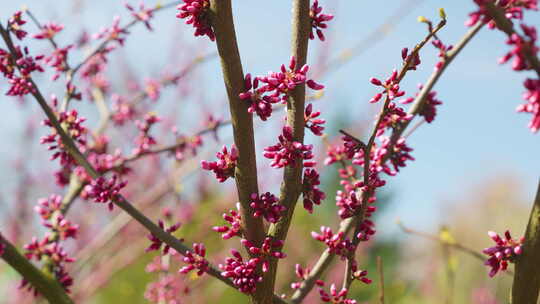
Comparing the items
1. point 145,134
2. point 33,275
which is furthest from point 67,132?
point 145,134

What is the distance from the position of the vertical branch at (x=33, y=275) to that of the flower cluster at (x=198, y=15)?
2.86 ft

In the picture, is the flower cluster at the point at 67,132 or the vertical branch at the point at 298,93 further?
the flower cluster at the point at 67,132

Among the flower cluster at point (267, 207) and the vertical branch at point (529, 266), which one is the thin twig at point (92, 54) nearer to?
the flower cluster at point (267, 207)

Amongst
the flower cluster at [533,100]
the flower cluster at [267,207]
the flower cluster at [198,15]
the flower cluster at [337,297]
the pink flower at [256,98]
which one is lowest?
the flower cluster at [337,297]

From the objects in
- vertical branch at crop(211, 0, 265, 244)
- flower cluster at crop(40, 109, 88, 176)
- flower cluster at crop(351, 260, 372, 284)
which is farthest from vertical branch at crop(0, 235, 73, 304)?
flower cluster at crop(351, 260, 372, 284)

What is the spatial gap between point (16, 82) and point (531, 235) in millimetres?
1756

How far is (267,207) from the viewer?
1.52 m

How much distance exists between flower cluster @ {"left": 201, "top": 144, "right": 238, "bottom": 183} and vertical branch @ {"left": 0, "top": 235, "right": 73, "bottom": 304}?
651mm

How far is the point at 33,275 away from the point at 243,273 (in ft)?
2.32

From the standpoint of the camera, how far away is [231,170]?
5.09 ft

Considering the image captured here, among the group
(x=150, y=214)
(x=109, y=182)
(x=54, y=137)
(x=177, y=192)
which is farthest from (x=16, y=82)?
(x=150, y=214)

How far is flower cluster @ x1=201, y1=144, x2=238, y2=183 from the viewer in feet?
5.00

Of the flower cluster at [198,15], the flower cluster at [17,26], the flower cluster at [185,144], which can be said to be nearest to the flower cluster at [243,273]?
the flower cluster at [198,15]

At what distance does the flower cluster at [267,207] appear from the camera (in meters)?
1.52
